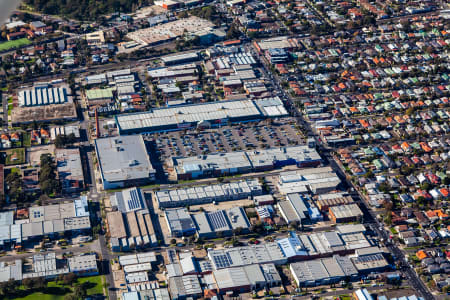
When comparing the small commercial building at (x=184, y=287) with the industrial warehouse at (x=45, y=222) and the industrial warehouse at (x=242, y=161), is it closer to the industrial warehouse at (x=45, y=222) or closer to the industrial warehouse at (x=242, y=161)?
the industrial warehouse at (x=45, y=222)

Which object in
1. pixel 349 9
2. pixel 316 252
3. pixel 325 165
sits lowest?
pixel 316 252

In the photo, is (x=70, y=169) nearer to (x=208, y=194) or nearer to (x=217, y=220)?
(x=208, y=194)

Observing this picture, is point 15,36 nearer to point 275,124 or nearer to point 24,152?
point 24,152

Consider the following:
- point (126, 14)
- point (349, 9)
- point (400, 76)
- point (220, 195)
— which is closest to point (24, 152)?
point (220, 195)

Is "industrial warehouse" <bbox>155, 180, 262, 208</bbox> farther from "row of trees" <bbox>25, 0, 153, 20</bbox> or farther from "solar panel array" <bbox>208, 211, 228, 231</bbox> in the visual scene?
"row of trees" <bbox>25, 0, 153, 20</bbox>

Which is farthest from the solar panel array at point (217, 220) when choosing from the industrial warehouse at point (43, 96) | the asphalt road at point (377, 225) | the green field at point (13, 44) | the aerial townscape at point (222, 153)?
the green field at point (13, 44)

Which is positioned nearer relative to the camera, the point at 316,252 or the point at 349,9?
the point at 316,252

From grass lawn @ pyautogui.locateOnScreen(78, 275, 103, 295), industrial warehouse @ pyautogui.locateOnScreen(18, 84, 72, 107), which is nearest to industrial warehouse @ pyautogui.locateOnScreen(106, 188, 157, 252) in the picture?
grass lawn @ pyautogui.locateOnScreen(78, 275, 103, 295)
